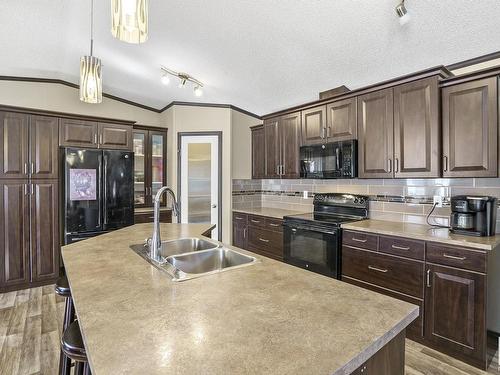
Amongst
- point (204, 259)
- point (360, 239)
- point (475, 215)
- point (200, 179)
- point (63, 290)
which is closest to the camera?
point (63, 290)

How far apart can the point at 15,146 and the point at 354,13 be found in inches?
157

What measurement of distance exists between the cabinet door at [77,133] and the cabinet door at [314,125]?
2881 mm

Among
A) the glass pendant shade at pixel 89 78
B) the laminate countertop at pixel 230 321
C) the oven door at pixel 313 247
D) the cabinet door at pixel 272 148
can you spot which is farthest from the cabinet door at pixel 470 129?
the glass pendant shade at pixel 89 78

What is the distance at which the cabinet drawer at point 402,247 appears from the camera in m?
2.27

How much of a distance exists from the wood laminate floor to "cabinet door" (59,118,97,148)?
77.6 inches

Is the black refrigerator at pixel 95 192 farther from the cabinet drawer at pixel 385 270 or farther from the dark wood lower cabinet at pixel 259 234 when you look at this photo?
the cabinet drawer at pixel 385 270

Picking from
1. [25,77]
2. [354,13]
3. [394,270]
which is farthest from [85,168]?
[394,270]

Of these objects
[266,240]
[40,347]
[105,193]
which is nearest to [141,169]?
[105,193]

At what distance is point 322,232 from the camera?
117 inches

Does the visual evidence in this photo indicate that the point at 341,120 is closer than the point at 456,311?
No

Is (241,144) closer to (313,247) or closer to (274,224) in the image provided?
(274,224)

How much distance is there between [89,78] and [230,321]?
209cm

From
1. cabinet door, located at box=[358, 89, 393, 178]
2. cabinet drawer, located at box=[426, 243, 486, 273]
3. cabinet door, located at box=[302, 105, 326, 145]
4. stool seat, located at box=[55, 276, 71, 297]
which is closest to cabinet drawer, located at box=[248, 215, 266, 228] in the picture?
cabinet door, located at box=[302, 105, 326, 145]

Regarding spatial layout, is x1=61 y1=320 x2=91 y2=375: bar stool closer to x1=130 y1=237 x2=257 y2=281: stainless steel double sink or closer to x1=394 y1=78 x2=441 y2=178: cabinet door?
x1=130 y1=237 x2=257 y2=281: stainless steel double sink
